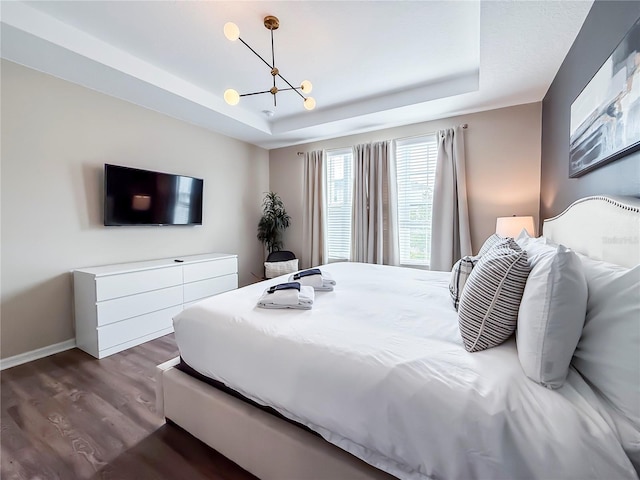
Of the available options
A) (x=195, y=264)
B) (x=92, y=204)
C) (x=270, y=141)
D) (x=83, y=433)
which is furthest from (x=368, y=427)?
(x=270, y=141)

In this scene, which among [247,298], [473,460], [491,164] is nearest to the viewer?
[473,460]

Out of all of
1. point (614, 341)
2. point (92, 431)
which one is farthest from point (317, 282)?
point (92, 431)

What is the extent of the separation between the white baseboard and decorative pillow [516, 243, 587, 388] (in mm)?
3630

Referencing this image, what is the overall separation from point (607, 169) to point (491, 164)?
6.32 feet

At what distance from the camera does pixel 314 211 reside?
4.45 m

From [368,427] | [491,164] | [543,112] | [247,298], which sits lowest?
[368,427]

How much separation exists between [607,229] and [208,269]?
3551 mm

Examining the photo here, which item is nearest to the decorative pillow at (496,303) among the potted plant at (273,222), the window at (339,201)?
the window at (339,201)

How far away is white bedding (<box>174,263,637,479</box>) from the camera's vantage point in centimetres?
70

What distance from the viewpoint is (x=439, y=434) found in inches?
31.1

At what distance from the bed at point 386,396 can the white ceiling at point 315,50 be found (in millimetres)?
1448

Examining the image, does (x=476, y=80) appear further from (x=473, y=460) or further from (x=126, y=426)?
(x=126, y=426)

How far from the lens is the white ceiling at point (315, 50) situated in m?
1.93

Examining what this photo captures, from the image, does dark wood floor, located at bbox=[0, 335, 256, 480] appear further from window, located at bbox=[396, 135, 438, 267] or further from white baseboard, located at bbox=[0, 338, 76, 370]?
window, located at bbox=[396, 135, 438, 267]
